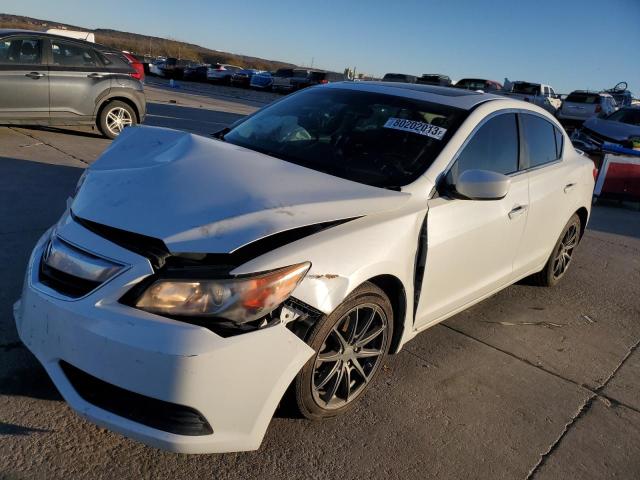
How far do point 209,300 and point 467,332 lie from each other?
2396mm

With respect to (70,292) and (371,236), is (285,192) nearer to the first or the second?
(371,236)

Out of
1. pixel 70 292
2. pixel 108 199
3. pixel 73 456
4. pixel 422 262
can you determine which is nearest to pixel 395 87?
pixel 422 262

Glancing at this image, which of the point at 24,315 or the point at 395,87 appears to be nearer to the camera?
the point at 24,315

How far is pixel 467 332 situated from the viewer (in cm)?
400

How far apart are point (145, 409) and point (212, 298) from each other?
495 millimetres

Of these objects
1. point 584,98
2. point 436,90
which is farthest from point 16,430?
point 584,98

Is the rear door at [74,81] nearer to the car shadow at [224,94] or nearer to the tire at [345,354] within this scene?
the tire at [345,354]

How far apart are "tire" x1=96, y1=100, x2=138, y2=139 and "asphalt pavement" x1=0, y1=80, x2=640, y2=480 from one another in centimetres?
459

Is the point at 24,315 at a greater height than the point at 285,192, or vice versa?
the point at 285,192

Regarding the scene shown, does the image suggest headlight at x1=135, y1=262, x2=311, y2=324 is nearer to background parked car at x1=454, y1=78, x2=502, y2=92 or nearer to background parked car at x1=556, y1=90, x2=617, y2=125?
background parked car at x1=556, y1=90, x2=617, y2=125

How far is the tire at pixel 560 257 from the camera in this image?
479 centimetres

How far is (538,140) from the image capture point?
4.29 m

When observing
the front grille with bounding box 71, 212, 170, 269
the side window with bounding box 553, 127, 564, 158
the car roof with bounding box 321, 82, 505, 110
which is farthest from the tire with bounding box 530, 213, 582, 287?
the front grille with bounding box 71, 212, 170, 269

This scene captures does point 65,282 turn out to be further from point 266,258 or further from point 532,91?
point 532,91
